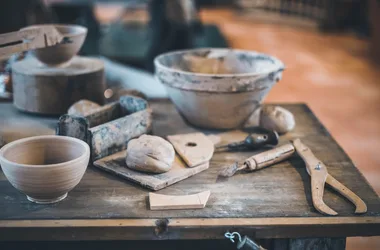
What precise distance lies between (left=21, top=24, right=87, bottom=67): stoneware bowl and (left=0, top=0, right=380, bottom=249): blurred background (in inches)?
13.6

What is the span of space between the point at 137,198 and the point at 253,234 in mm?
244

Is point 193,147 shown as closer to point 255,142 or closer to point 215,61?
point 255,142

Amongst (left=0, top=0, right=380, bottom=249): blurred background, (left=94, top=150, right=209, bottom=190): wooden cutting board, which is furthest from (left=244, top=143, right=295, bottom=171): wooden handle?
(left=0, top=0, right=380, bottom=249): blurred background

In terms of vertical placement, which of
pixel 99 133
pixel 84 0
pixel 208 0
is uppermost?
pixel 99 133

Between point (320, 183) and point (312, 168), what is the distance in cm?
7

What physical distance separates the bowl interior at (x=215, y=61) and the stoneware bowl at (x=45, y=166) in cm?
53

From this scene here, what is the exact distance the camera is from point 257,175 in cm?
118

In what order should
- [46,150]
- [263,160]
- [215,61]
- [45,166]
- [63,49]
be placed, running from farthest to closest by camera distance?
[215,61], [63,49], [263,160], [46,150], [45,166]

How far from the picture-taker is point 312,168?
3.88ft

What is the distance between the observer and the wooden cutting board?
43.7 inches

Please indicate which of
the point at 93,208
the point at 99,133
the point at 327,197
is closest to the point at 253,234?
the point at 327,197

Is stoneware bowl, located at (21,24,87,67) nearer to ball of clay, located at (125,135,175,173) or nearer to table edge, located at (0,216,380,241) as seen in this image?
ball of clay, located at (125,135,175,173)

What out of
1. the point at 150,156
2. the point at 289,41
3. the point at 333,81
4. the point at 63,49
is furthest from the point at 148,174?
the point at 289,41

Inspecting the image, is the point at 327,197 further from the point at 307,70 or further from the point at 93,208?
the point at 307,70
